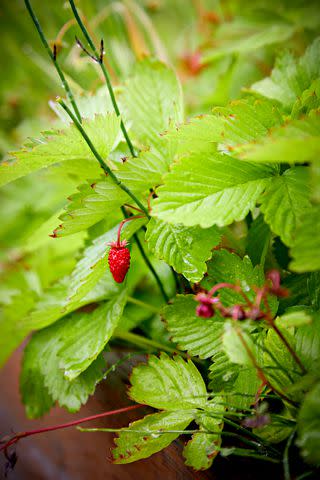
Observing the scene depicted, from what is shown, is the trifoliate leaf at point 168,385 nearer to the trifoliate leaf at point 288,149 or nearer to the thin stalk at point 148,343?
the thin stalk at point 148,343

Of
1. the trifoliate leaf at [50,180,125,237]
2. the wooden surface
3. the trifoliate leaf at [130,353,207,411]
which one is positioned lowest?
the wooden surface

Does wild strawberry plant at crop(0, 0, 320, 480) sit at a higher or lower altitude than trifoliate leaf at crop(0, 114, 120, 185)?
lower

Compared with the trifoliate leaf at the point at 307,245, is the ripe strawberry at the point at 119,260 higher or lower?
higher

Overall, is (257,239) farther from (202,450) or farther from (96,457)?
(96,457)

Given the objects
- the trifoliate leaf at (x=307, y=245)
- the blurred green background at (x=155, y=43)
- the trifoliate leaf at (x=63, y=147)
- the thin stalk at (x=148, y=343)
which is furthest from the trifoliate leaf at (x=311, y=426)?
the blurred green background at (x=155, y=43)

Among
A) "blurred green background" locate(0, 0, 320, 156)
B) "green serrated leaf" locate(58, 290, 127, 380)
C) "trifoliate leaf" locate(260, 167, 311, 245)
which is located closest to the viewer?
"trifoliate leaf" locate(260, 167, 311, 245)

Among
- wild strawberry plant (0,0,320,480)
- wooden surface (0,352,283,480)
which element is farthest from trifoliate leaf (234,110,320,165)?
wooden surface (0,352,283,480)

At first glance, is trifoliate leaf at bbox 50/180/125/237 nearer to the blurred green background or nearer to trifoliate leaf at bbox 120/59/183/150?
trifoliate leaf at bbox 120/59/183/150
